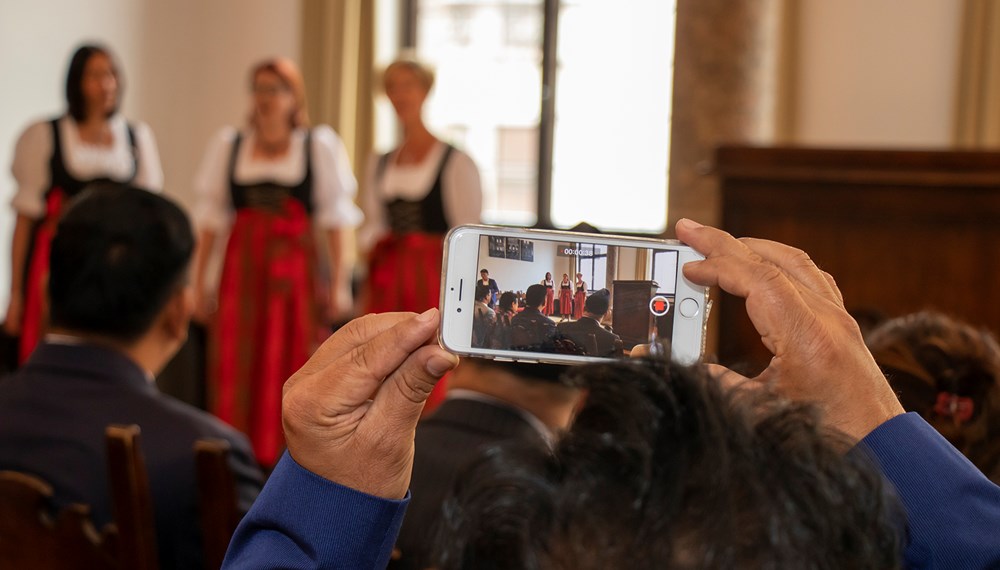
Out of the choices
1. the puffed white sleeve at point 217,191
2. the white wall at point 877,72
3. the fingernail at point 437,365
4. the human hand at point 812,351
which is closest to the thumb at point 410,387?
the fingernail at point 437,365

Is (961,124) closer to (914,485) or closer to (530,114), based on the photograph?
(530,114)

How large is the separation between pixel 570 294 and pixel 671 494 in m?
0.39

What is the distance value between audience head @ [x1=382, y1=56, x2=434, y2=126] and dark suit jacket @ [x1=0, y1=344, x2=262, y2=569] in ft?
10.2

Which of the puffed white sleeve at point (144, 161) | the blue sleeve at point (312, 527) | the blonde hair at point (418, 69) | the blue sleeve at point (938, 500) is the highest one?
the blonde hair at point (418, 69)

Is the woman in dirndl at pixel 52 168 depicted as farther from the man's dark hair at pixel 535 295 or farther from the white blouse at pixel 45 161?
the man's dark hair at pixel 535 295

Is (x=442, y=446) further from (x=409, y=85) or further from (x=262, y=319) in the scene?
(x=409, y=85)

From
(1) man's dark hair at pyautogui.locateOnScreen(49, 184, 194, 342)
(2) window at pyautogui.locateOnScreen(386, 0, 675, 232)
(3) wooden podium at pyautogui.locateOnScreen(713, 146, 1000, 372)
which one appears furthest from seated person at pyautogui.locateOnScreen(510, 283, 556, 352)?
(2) window at pyautogui.locateOnScreen(386, 0, 675, 232)

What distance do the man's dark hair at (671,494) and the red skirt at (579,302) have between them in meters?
0.33

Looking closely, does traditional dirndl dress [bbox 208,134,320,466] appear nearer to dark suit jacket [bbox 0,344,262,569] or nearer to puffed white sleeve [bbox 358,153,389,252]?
puffed white sleeve [bbox 358,153,389,252]

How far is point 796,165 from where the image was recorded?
124 inches

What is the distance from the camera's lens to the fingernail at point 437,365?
32.3 inches

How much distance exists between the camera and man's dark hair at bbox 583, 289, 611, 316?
2.98ft

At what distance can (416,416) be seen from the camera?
868 mm

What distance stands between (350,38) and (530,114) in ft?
3.99
